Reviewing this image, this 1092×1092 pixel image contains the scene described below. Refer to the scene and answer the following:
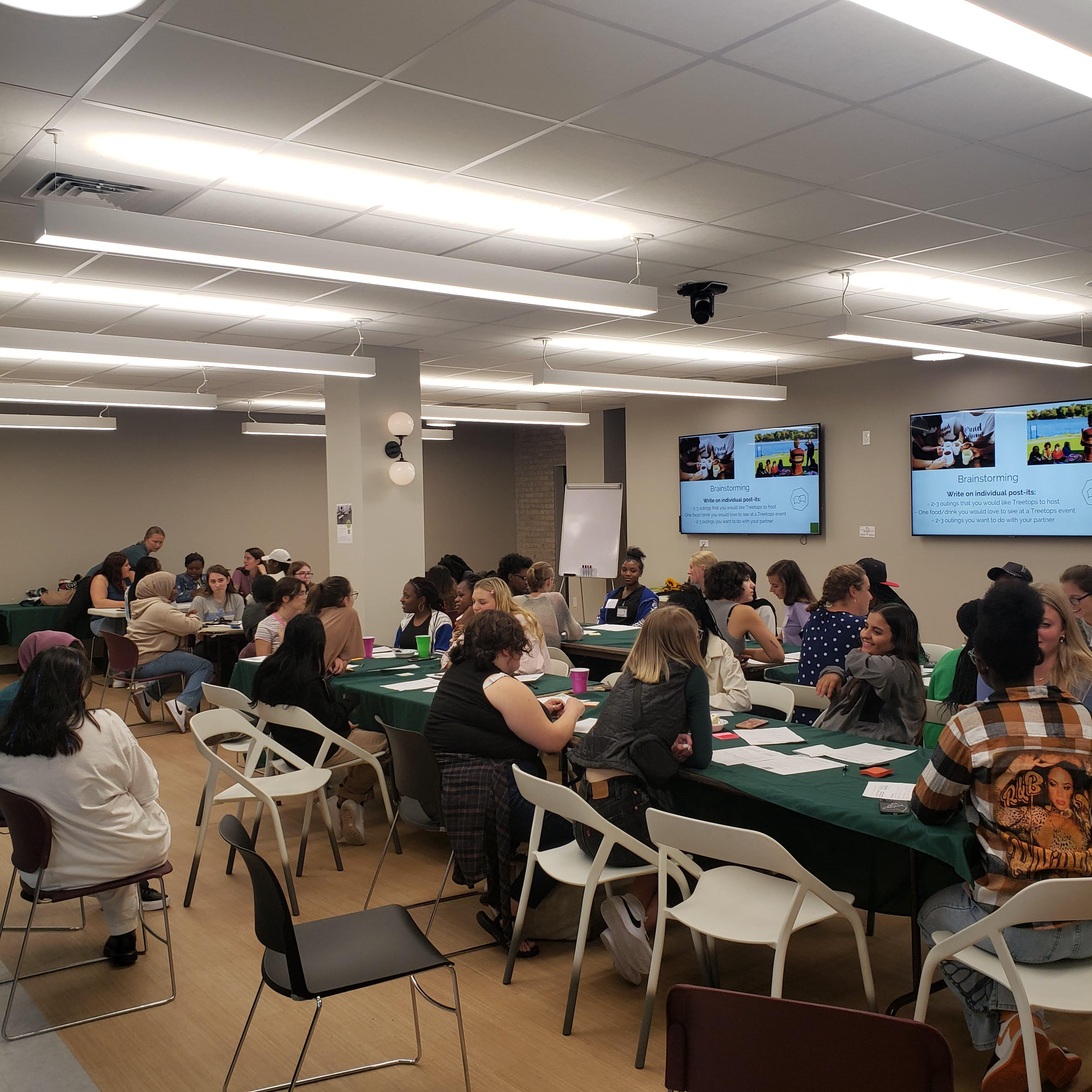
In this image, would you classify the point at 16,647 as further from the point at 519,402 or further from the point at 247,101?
the point at 247,101

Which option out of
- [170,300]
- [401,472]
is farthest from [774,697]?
[170,300]

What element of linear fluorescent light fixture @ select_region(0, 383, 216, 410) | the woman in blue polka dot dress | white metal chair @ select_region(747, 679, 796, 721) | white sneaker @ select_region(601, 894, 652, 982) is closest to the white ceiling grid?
the woman in blue polka dot dress

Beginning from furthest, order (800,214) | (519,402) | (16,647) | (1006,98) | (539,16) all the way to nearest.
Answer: (519,402) < (16,647) < (800,214) < (1006,98) < (539,16)

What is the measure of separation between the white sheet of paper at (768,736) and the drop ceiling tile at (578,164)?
88.8 inches

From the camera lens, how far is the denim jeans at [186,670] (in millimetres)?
7918

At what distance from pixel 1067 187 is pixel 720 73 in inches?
81.4

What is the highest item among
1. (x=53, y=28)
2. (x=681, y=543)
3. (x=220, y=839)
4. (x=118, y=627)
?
(x=53, y=28)

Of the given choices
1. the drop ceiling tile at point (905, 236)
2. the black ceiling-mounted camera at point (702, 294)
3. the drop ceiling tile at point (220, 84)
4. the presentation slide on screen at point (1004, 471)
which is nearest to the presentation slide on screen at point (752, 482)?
the presentation slide on screen at point (1004, 471)

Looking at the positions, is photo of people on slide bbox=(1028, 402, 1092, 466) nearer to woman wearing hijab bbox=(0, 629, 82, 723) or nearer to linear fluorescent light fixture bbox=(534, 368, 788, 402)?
linear fluorescent light fixture bbox=(534, 368, 788, 402)

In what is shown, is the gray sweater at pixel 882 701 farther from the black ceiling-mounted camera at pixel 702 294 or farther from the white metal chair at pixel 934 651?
the black ceiling-mounted camera at pixel 702 294

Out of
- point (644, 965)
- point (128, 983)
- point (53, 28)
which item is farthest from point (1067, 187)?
point (128, 983)

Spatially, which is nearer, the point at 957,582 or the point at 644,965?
the point at 644,965

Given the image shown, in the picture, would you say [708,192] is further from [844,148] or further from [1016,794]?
[1016,794]

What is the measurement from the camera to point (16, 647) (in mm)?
11070
